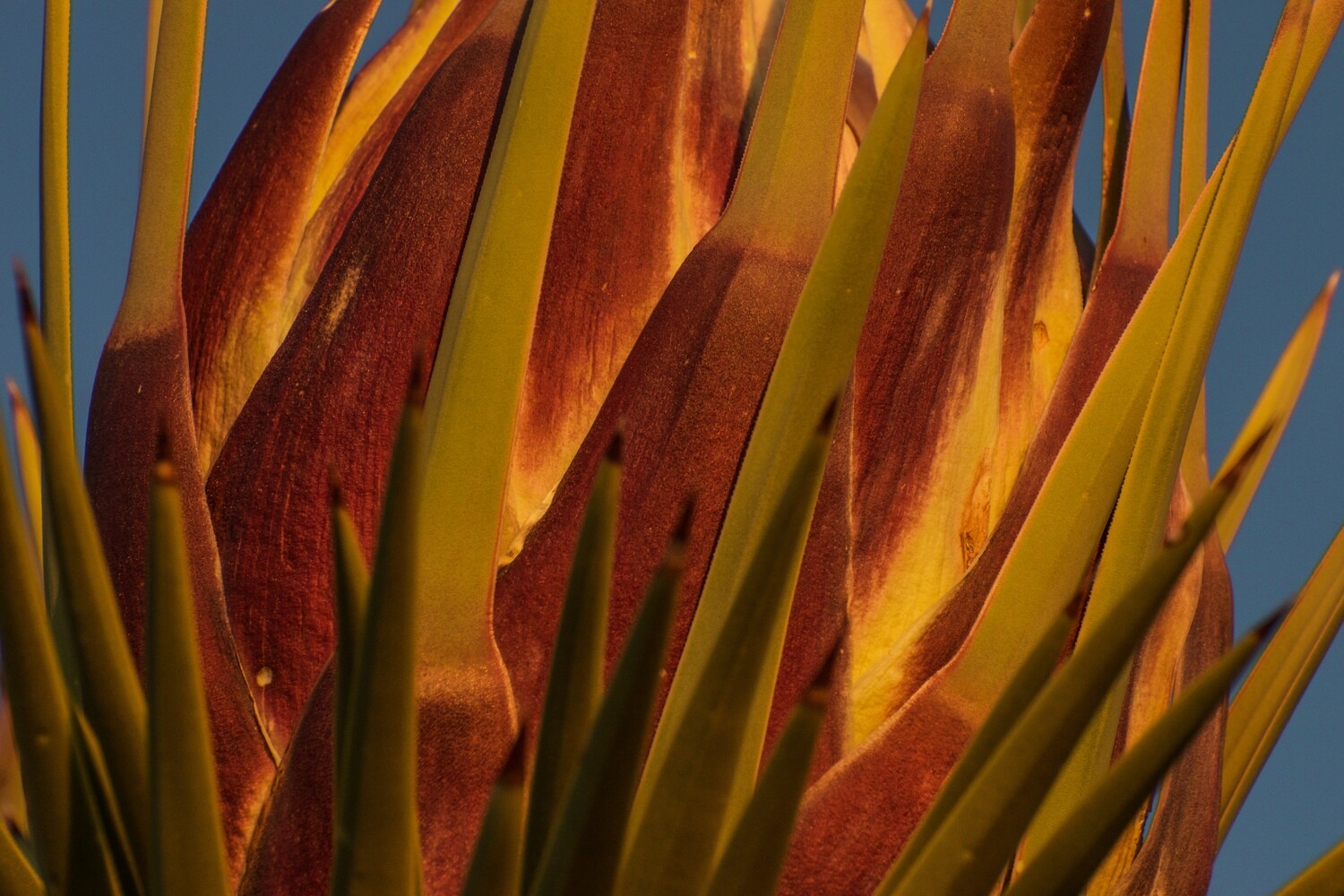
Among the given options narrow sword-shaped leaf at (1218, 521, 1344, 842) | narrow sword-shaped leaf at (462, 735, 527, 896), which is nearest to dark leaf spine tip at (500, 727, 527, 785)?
narrow sword-shaped leaf at (462, 735, 527, 896)

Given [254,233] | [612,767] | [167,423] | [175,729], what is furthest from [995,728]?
[254,233]

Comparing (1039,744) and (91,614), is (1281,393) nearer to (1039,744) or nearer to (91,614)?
(1039,744)

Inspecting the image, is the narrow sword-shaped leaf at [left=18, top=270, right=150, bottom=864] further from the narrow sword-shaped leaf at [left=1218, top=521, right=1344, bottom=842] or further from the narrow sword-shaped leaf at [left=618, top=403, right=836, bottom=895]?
the narrow sword-shaped leaf at [left=1218, top=521, right=1344, bottom=842]

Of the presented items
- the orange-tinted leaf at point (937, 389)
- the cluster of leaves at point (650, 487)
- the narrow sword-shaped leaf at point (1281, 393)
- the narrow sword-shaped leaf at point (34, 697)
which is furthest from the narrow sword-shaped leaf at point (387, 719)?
the narrow sword-shaped leaf at point (1281, 393)

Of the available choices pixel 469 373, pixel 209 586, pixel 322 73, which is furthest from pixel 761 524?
pixel 322 73

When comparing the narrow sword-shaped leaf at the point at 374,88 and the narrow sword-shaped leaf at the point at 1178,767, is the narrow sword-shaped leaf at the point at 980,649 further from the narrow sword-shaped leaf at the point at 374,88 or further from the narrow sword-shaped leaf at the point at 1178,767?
the narrow sword-shaped leaf at the point at 374,88

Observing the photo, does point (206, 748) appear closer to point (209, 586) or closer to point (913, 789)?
point (209, 586)
